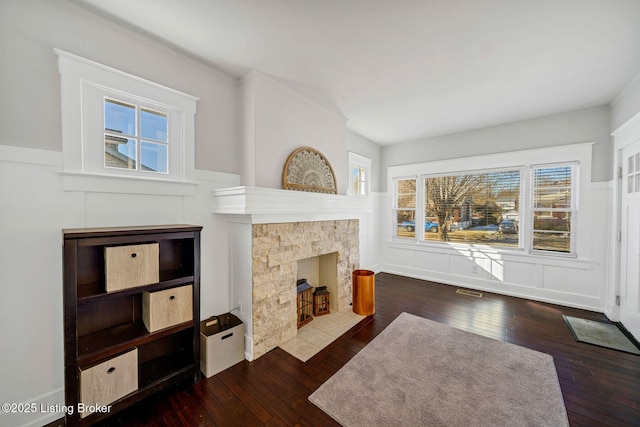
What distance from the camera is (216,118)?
245cm

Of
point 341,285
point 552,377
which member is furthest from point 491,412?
point 341,285

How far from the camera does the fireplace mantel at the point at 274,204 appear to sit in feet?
6.99

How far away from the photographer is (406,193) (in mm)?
5129

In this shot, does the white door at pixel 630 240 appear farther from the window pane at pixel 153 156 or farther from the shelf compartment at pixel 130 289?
the window pane at pixel 153 156

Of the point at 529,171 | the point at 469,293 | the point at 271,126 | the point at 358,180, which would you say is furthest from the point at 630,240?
the point at 271,126

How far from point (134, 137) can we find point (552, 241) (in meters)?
5.45

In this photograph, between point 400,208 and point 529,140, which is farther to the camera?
point 400,208

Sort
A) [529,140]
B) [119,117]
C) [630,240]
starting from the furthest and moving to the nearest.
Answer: [529,140]
[630,240]
[119,117]

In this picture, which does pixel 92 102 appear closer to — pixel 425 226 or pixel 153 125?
pixel 153 125

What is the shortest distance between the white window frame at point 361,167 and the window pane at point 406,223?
0.90m

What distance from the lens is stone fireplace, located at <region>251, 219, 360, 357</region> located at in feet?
7.63

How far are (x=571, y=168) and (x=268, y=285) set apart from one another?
4569mm

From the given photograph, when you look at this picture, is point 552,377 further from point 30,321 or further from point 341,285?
point 30,321

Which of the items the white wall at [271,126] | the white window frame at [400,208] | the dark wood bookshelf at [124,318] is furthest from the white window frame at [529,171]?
the dark wood bookshelf at [124,318]
